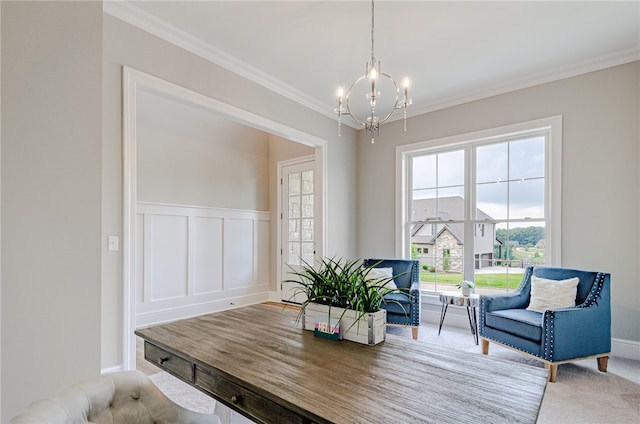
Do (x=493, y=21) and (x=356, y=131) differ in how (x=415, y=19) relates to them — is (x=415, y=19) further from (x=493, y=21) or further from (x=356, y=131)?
(x=356, y=131)

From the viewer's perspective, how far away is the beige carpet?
2109 millimetres

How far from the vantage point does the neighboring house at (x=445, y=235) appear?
13.3ft

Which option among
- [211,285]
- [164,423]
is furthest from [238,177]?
[164,423]

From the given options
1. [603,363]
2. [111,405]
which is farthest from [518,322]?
[111,405]

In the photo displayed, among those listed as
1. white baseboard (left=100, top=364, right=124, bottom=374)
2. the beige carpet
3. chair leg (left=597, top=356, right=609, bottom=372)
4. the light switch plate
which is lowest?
the beige carpet


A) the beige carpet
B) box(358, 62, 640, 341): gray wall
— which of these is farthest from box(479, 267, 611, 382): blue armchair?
box(358, 62, 640, 341): gray wall

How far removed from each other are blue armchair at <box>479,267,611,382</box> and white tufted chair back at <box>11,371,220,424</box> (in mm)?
2590

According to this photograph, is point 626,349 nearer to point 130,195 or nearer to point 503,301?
point 503,301

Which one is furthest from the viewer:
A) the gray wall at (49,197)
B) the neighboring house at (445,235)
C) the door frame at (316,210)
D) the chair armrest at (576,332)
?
the door frame at (316,210)

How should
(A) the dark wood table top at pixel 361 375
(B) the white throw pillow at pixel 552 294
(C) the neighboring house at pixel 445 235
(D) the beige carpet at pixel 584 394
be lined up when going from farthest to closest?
(C) the neighboring house at pixel 445 235 → (B) the white throw pillow at pixel 552 294 → (D) the beige carpet at pixel 584 394 → (A) the dark wood table top at pixel 361 375

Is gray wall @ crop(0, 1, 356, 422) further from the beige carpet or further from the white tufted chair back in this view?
the beige carpet

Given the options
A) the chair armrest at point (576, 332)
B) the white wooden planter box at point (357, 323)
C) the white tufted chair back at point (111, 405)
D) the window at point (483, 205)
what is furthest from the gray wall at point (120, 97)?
the chair armrest at point (576, 332)

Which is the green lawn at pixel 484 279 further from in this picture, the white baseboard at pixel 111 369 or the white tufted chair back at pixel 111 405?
the white tufted chair back at pixel 111 405

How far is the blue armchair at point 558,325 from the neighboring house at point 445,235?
3.03 ft
